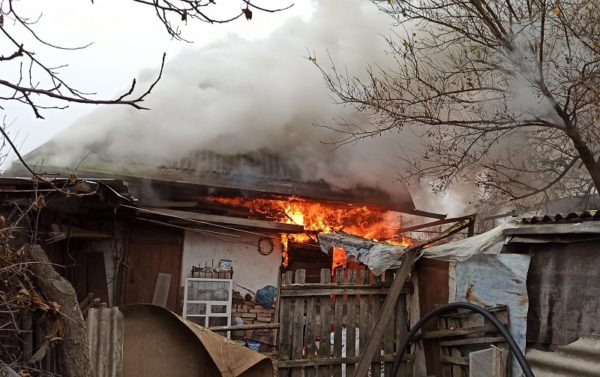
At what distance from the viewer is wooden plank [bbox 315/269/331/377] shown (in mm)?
6957

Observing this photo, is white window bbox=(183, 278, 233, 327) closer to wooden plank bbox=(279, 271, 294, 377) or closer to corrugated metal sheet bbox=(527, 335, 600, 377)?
wooden plank bbox=(279, 271, 294, 377)

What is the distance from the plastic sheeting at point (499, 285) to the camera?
6168 millimetres

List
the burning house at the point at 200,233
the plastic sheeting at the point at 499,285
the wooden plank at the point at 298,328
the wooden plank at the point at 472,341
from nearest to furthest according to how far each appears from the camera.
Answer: the plastic sheeting at the point at 499,285 → the wooden plank at the point at 472,341 → the wooden plank at the point at 298,328 → the burning house at the point at 200,233

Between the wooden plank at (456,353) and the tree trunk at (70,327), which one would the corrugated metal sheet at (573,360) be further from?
the tree trunk at (70,327)

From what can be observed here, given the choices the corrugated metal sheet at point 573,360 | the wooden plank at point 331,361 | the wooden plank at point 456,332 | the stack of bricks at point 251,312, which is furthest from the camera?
the stack of bricks at point 251,312

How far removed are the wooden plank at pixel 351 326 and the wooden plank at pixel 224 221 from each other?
3.82m

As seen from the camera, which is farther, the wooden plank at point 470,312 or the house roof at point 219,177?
the house roof at point 219,177

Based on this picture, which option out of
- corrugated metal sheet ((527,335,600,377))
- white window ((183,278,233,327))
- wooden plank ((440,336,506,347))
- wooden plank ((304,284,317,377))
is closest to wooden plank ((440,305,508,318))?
wooden plank ((440,336,506,347))

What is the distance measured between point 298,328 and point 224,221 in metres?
4.19

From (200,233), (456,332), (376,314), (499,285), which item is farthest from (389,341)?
(200,233)

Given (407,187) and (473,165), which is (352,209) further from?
(473,165)

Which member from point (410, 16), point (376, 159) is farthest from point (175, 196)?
point (410, 16)

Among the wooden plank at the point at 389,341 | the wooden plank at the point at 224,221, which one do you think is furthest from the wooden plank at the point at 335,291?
the wooden plank at the point at 224,221

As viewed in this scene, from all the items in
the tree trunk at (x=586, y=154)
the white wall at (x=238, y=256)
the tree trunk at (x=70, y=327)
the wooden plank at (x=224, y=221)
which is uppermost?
the tree trunk at (x=586, y=154)
